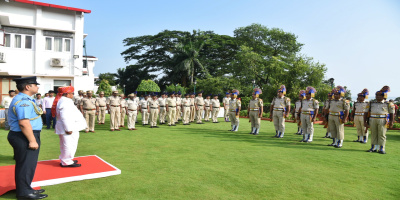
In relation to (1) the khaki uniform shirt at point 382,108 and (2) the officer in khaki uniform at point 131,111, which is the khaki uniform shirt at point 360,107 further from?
(2) the officer in khaki uniform at point 131,111

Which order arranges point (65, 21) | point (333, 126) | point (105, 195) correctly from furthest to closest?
point (65, 21), point (333, 126), point (105, 195)

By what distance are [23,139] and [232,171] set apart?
370 cm

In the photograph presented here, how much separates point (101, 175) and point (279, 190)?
3.18 m

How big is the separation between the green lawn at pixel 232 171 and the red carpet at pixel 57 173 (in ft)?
0.51

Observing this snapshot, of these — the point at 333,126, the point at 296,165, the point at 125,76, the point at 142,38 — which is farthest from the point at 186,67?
the point at 296,165

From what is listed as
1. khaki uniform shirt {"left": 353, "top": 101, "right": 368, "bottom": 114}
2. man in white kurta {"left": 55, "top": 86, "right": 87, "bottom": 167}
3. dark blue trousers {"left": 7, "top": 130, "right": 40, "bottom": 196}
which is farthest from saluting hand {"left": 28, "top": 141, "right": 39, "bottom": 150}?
khaki uniform shirt {"left": 353, "top": 101, "right": 368, "bottom": 114}

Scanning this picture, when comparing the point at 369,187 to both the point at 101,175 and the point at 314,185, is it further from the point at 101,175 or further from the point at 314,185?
the point at 101,175

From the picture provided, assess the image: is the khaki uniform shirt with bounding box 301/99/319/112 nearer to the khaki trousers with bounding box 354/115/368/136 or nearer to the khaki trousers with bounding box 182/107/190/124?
the khaki trousers with bounding box 354/115/368/136

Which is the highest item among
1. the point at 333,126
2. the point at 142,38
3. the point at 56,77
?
the point at 142,38

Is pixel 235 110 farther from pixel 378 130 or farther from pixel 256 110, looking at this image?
pixel 378 130

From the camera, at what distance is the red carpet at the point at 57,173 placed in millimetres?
4348

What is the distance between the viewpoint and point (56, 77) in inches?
831

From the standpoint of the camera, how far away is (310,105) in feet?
31.4

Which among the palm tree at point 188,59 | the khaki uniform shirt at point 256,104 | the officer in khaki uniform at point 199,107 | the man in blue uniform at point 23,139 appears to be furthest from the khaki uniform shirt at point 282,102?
the palm tree at point 188,59
